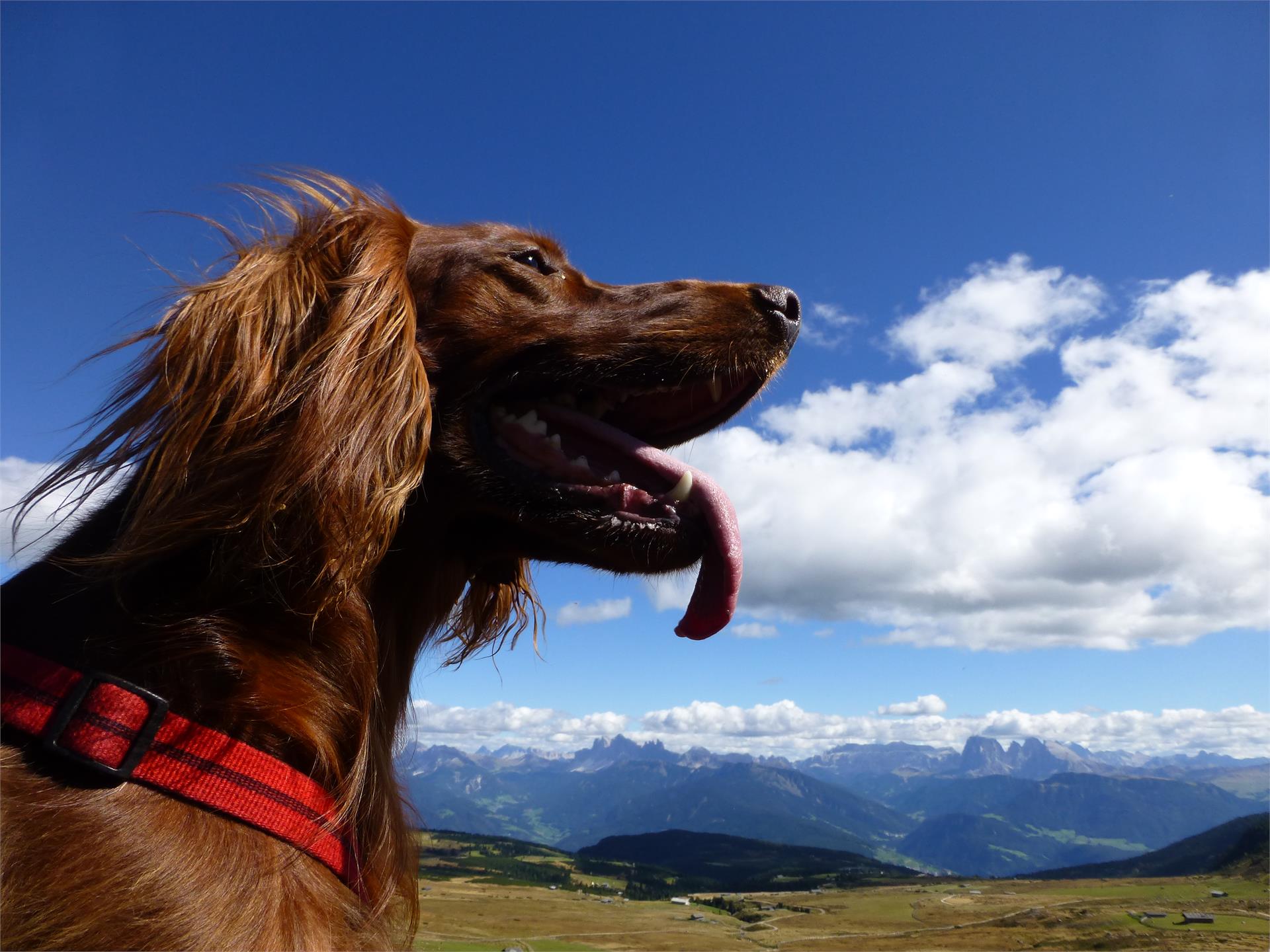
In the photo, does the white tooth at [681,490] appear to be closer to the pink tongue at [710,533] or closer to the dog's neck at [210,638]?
the pink tongue at [710,533]

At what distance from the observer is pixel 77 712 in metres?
2.35

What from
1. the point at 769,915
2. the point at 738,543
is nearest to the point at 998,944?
the point at 769,915

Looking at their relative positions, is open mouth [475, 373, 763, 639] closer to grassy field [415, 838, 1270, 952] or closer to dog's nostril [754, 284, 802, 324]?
dog's nostril [754, 284, 802, 324]

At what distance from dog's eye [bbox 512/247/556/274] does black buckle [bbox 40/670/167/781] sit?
268cm

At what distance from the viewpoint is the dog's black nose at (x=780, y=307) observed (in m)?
4.21

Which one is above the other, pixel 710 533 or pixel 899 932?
pixel 899 932

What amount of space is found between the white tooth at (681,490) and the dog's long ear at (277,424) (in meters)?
1.21

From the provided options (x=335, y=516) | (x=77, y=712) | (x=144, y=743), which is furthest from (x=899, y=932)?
(x=77, y=712)

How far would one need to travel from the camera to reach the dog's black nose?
166 inches

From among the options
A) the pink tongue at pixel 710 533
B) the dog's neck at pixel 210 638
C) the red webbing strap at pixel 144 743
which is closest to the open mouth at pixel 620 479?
the pink tongue at pixel 710 533

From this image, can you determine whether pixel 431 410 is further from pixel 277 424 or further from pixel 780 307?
pixel 780 307

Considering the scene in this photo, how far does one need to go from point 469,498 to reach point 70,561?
1.48 meters

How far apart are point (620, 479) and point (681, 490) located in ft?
0.98

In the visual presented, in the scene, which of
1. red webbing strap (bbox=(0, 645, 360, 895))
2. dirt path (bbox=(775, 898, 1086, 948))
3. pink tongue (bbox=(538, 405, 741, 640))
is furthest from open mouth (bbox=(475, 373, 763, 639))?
dirt path (bbox=(775, 898, 1086, 948))
